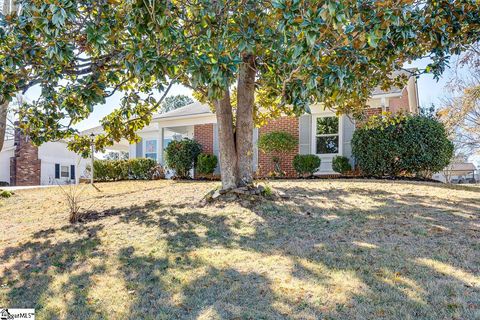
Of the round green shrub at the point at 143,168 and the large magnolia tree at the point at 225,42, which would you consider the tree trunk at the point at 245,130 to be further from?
the round green shrub at the point at 143,168

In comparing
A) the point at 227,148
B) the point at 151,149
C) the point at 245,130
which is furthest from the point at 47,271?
the point at 151,149

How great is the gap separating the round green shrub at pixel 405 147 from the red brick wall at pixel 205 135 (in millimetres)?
6713

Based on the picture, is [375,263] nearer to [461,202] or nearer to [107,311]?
[107,311]

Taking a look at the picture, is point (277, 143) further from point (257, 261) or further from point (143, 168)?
point (257, 261)

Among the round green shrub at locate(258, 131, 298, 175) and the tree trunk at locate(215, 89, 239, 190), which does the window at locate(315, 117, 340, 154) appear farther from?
the tree trunk at locate(215, 89, 239, 190)

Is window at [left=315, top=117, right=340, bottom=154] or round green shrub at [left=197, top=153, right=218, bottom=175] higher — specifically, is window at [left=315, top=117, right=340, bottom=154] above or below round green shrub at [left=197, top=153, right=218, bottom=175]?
above

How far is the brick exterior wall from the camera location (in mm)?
23656

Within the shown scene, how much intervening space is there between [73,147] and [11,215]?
2213 mm

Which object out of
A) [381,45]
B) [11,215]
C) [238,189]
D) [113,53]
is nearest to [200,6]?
[113,53]

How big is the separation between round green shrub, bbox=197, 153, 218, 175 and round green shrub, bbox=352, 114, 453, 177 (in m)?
5.74

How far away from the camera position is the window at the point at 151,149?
19484mm

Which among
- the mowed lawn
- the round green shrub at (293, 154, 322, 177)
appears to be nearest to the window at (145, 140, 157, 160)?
the round green shrub at (293, 154, 322, 177)

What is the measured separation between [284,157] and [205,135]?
3.88 meters

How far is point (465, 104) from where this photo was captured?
14.0 meters
